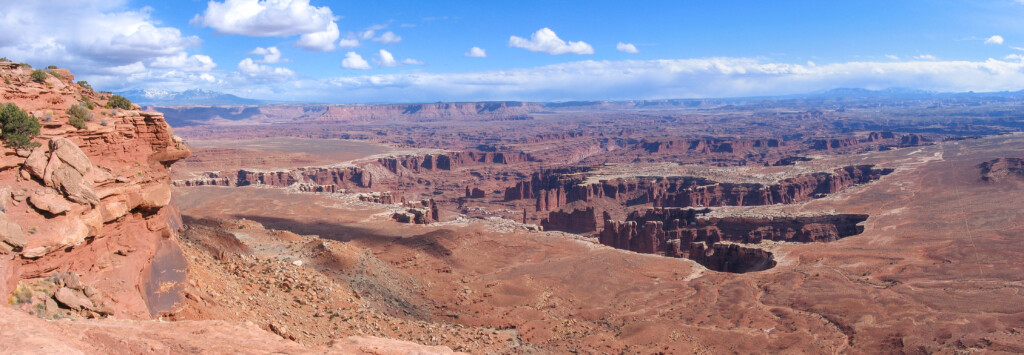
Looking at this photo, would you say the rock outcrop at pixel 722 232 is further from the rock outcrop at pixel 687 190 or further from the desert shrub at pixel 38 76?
the desert shrub at pixel 38 76

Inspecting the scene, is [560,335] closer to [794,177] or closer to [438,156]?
[794,177]

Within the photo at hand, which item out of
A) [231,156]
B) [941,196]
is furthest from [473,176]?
[941,196]

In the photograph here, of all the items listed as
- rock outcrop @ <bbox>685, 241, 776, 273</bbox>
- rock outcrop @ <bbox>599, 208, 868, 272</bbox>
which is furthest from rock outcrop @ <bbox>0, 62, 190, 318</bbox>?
rock outcrop @ <bbox>599, 208, 868, 272</bbox>

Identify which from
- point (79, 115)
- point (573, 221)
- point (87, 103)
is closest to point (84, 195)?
point (79, 115)

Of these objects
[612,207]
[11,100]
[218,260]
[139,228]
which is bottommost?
[612,207]

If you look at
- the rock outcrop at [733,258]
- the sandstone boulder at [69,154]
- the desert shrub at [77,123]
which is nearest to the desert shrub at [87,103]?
the desert shrub at [77,123]

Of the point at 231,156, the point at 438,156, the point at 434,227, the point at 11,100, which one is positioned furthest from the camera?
the point at 438,156
